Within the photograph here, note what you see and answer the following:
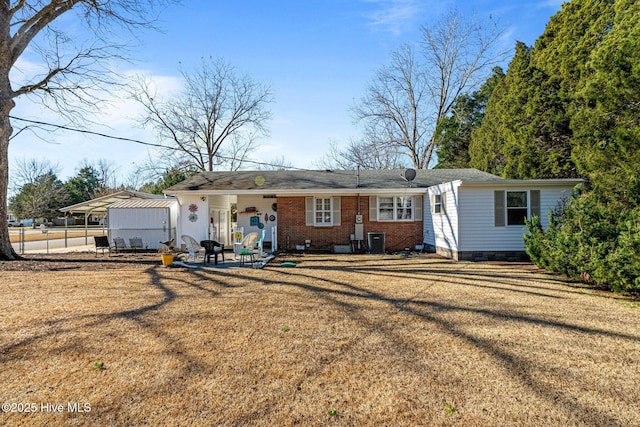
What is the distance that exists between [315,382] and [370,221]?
518 inches

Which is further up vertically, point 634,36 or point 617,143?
point 634,36

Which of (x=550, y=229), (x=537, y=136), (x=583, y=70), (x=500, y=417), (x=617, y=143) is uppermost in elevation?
(x=583, y=70)

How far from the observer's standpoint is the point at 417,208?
16609 millimetres

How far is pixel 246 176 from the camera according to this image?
18953 millimetres

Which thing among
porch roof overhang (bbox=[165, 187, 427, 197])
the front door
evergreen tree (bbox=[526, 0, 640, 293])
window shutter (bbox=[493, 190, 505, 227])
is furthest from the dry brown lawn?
the front door

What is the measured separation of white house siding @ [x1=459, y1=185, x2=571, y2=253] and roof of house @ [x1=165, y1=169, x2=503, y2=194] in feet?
9.33

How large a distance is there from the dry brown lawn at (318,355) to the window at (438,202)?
618 centimetres

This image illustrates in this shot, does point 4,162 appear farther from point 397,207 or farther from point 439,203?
point 439,203

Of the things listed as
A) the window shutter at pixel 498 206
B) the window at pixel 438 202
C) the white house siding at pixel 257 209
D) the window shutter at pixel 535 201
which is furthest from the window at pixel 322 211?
the window shutter at pixel 535 201

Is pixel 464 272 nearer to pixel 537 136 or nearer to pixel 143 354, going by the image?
pixel 143 354

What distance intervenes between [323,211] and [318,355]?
12490 mm

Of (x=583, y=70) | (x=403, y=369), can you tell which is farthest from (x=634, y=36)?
(x=403, y=369)

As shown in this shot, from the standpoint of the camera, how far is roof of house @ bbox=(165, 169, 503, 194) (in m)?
16.1

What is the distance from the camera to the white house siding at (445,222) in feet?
43.0
